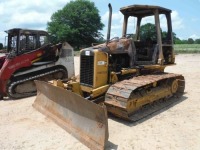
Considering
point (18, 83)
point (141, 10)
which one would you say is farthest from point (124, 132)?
point (18, 83)

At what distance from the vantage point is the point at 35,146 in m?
5.39

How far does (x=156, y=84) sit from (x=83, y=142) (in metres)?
3.29

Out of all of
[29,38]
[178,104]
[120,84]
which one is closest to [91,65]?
[120,84]

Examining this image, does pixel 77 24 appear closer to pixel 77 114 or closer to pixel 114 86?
pixel 114 86

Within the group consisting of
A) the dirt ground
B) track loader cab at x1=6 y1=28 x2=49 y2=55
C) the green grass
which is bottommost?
the dirt ground

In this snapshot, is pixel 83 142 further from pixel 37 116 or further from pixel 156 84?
pixel 156 84

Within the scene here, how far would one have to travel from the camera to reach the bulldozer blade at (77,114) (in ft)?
17.2

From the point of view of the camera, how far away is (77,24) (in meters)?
55.3

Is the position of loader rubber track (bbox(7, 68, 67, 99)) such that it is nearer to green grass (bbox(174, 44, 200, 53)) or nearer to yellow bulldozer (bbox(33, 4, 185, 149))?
yellow bulldozer (bbox(33, 4, 185, 149))

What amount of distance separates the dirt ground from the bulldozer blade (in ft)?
0.55

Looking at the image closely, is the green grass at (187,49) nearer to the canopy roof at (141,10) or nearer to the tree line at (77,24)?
the tree line at (77,24)

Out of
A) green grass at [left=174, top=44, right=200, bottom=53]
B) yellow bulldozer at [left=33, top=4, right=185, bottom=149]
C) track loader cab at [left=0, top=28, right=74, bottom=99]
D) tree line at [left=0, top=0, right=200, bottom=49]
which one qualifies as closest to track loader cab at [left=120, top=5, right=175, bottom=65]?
yellow bulldozer at [left=33, top=4, right=185, bottom=149]

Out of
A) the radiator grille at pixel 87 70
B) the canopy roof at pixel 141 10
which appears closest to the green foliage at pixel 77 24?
the canopy roof at pixel 141 10

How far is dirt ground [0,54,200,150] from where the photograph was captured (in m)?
5.37
